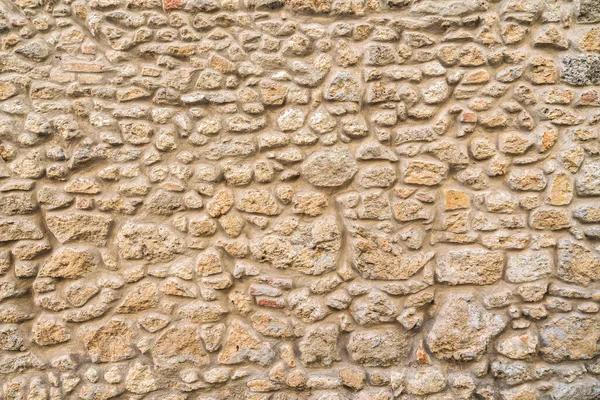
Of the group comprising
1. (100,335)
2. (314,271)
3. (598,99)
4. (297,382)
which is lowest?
(297,382)

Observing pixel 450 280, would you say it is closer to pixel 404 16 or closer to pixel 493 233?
pixel 493 233

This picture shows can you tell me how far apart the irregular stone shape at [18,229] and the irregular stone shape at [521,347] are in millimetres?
2625

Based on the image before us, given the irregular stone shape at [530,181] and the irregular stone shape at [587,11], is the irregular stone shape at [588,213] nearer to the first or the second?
the irregular stone shape at [530,181]

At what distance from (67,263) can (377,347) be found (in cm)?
176

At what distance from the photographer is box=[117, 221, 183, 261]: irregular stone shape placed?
246cm

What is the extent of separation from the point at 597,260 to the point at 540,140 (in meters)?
0.72

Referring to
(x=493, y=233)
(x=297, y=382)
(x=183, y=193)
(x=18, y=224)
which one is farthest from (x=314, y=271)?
(x=18, y=224)

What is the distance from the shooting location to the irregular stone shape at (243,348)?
2453mm

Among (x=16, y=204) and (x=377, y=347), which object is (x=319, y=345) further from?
(x=16, y=204)

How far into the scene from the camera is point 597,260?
7.97ft

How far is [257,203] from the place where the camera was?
249 centimetres

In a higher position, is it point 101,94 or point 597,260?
point 101,94

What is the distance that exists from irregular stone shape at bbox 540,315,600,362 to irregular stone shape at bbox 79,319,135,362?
2.27 metres

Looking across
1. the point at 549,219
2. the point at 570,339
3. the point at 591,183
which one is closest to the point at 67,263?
the point at 549,219
